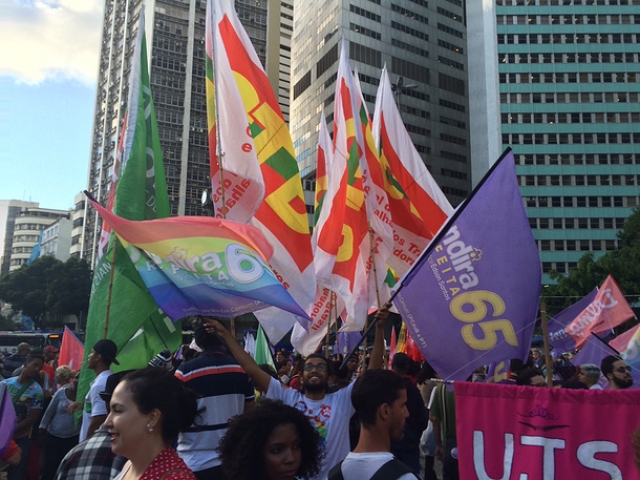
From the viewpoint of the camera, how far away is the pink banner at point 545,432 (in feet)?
11.9

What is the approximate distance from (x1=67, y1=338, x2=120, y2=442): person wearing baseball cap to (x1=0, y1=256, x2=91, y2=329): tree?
189 ft

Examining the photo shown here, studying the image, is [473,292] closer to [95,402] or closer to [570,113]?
[95,402]

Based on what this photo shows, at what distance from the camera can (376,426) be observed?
3.08 meters

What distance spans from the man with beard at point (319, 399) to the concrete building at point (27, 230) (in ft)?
386

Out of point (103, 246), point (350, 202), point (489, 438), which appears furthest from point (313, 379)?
point (350, 202)

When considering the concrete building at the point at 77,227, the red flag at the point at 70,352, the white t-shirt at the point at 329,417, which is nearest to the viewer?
the white t-shirt at the point at 329,417

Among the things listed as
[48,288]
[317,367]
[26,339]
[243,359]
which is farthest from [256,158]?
[48,288]

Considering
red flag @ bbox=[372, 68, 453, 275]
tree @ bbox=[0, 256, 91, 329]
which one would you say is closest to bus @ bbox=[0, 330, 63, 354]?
tree @ bbox=[0, 256, 91, 329]

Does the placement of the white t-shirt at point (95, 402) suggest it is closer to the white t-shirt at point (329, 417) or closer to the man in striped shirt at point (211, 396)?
the man in striped shirt at point (211, 396)

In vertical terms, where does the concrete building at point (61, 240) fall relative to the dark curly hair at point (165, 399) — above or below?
above

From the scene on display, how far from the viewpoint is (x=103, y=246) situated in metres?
7.22

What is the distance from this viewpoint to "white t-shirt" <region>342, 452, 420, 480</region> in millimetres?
2840

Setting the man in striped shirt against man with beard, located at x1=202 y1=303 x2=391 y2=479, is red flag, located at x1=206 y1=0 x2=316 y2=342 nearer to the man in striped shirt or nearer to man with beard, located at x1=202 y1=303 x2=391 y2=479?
the man in striped shirt

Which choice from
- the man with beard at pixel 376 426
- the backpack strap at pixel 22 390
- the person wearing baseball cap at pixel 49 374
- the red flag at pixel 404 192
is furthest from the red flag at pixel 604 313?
the man with beard at pixel 376 426
